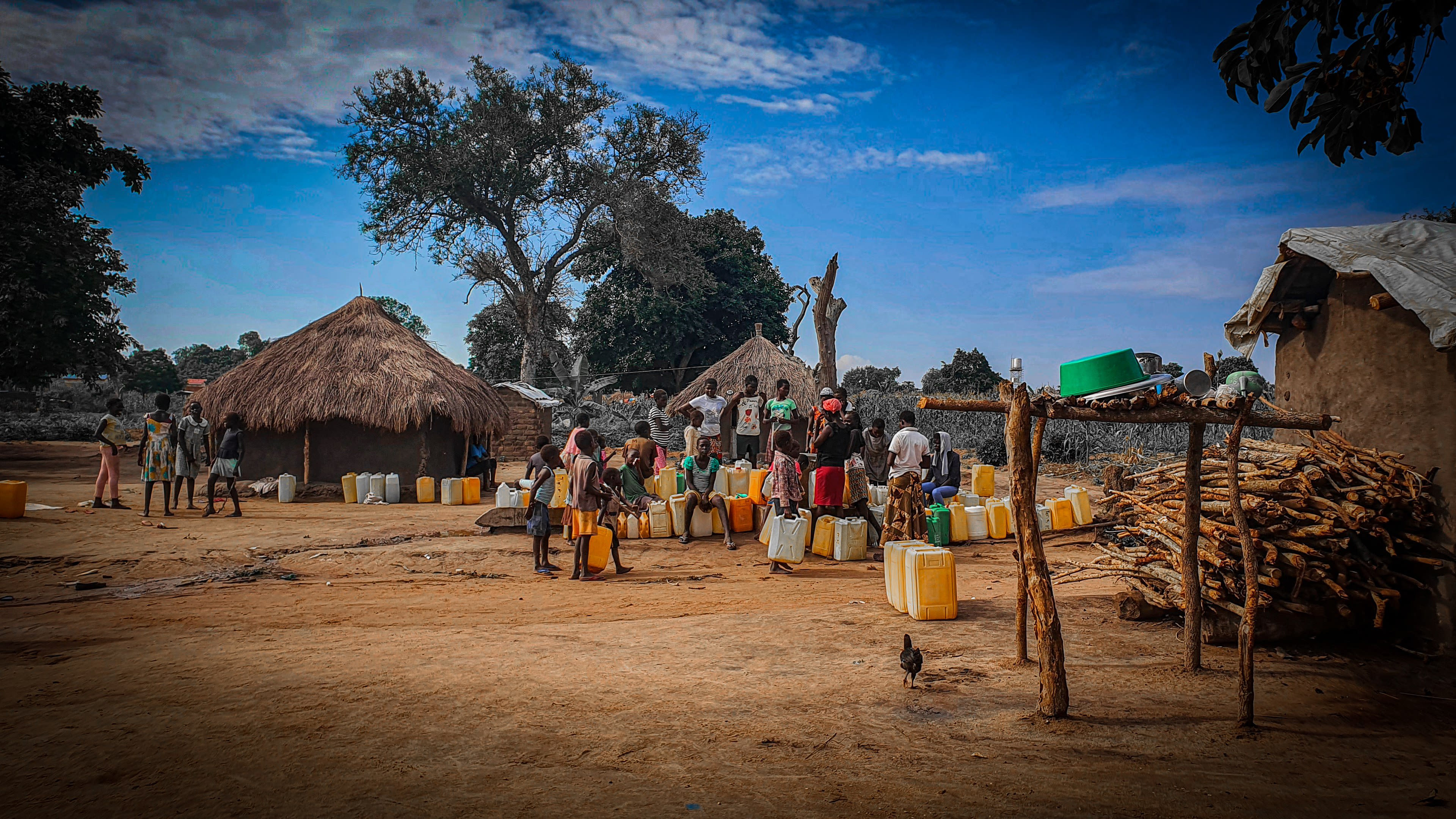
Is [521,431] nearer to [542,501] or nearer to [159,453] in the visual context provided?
[159,453]

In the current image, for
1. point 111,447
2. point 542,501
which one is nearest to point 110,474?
point 111,447

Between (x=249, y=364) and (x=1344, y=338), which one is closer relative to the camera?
(x=1344, y=338)

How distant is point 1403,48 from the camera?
371 centimetres

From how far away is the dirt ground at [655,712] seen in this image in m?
3.22

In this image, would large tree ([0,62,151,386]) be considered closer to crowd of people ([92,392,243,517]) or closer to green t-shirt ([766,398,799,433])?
crowd of people ([92,392,243,517])

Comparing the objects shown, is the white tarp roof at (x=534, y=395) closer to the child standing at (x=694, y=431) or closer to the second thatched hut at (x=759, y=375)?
the second thatched hut at (x=759, y=375)

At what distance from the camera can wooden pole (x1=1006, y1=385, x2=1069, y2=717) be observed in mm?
4105

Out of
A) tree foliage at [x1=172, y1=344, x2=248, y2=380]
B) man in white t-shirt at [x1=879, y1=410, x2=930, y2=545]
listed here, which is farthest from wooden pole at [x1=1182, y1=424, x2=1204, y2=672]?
tree foliage at [x1=172, y1=344, x2=248, y2=380]

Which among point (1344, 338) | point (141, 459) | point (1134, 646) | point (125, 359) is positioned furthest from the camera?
point (125, 359)

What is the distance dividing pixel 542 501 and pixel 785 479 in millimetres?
2745

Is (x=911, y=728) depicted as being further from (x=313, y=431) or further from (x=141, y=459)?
(x=313, y=431)

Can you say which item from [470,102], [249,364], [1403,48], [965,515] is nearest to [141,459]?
[249,364]

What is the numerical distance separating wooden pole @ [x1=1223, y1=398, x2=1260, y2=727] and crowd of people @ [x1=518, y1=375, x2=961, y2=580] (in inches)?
155

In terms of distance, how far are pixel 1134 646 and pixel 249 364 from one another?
646 inches
